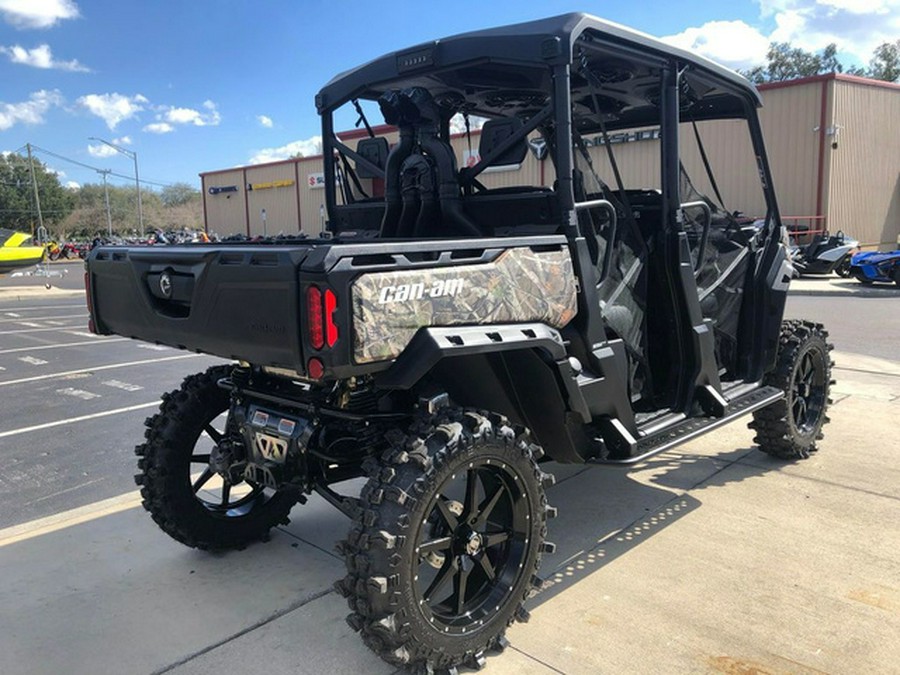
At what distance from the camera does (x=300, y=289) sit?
2.37m

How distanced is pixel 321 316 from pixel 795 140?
81.2ft

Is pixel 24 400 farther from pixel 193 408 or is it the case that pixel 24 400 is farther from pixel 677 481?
pixel 677 481

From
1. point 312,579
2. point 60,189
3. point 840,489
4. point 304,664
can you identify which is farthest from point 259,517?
point 60,189

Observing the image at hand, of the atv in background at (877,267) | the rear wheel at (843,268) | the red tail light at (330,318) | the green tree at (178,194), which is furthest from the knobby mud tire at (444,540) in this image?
the green tree at (178,194)

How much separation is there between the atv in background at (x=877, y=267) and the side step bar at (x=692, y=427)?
14.9m

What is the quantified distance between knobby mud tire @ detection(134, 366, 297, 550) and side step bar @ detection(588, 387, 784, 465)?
189 centimetres

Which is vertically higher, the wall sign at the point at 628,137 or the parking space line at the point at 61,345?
the wall sign at the point at 628,137

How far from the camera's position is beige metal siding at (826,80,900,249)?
23.2 meters

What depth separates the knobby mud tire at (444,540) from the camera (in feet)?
8.25

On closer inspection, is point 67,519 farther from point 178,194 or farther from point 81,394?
point 178,194

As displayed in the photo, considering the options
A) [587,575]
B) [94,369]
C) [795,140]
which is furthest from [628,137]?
[795,140]

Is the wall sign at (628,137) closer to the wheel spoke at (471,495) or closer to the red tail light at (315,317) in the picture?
the wheel spoke at (471,495)

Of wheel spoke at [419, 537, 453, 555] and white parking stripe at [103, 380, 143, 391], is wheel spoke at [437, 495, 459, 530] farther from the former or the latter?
white parking stripe at [103, 380, 143, 391]

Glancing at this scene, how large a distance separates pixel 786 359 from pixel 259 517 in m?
3.53
